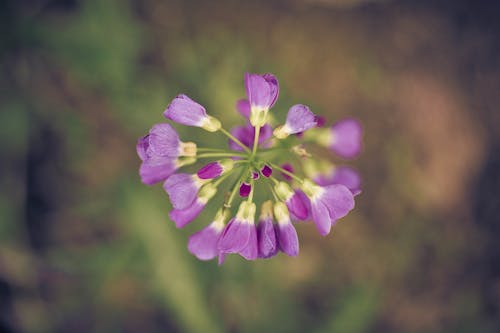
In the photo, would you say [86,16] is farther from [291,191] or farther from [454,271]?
[454,271]

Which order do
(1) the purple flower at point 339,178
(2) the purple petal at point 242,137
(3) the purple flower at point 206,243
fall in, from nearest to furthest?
(3) the purple flower at point 206,243 → (2) the purple petal at point 242,137 → (1) the purple flower at point 339,178

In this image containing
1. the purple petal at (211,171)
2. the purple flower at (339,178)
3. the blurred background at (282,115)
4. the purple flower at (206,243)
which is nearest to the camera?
the purple petal at (211,171)

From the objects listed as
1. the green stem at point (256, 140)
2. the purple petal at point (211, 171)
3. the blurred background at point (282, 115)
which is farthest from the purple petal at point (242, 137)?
the blurred background at point (282, 115)

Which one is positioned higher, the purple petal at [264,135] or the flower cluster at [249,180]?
the purple petal at [264,135]

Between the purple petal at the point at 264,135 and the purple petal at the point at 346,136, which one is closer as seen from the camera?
the purple petal at the point at 264,135

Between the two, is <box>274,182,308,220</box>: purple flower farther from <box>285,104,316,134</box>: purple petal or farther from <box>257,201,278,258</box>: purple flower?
<box>285,104,316,134</box>: purple petal

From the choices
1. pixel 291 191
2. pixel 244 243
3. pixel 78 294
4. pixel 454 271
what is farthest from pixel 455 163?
pixel 78 294

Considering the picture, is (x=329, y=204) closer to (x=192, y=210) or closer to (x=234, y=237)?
(x=234, y=237)

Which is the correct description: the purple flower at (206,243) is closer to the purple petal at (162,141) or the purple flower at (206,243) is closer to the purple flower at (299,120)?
the purple petal at (162,141)

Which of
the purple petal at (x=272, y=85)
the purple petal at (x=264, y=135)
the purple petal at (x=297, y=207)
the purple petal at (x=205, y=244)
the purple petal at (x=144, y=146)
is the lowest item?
the purple petal at (x=205, y=244)
